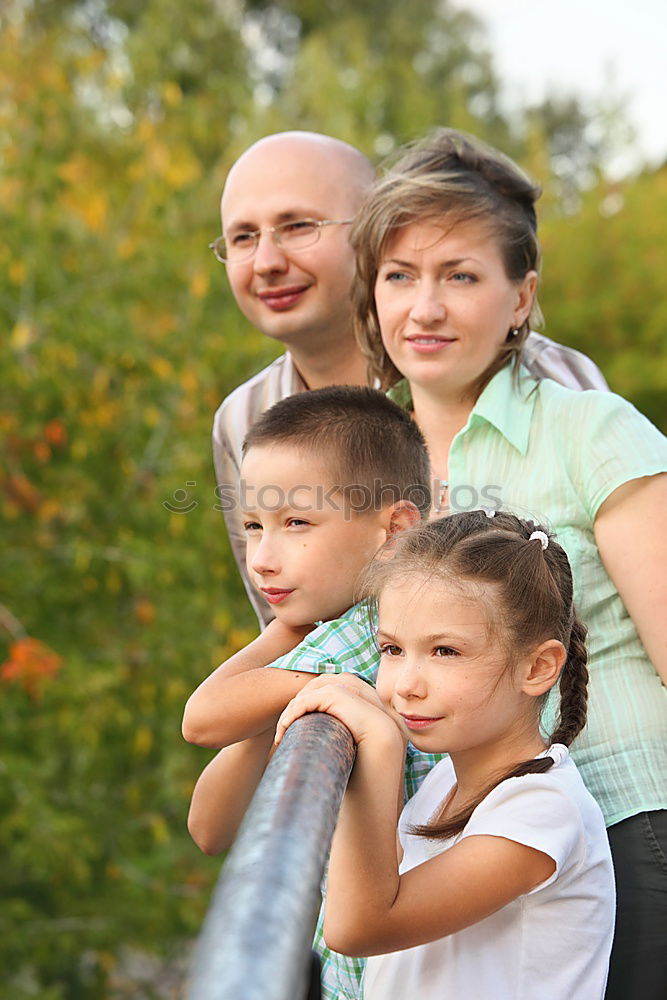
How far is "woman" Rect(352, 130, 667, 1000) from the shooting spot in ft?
5.75

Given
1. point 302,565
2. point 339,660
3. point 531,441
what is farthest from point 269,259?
point 339,660

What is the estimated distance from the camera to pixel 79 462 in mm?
6156

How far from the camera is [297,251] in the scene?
100 inches

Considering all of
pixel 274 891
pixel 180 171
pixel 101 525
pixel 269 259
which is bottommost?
pixel 274 891

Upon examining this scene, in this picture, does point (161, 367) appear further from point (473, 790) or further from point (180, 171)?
point (473, 790)

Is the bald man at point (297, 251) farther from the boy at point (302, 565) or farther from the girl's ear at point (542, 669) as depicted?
the girl's ear at point (542, 669)

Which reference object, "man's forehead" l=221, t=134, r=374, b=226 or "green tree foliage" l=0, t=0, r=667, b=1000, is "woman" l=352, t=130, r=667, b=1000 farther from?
"green tree foliage" l=0, t=0, r=667, b=1000

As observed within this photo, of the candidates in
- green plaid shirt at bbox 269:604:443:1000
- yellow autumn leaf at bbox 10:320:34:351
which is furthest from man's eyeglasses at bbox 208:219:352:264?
yellow autumn leaf at bbox 10:320:34:351

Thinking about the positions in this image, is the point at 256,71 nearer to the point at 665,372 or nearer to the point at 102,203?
the point at 665,372

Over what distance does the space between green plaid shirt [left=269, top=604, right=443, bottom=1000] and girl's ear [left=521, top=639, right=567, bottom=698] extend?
20 cm

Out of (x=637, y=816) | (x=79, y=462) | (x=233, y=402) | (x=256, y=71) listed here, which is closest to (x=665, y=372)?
(x=256, y=71)

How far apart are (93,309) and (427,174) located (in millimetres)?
4124

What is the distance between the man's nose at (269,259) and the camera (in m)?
2.53

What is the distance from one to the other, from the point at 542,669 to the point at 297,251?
4.14 ft
